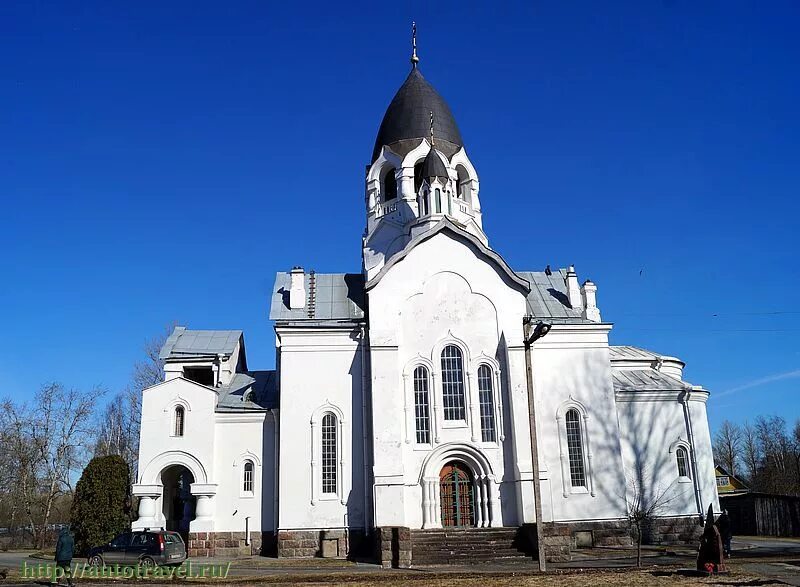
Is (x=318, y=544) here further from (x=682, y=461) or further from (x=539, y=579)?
(x=682, y=461)

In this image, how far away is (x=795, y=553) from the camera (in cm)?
2450

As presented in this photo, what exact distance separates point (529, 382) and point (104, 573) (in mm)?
12894

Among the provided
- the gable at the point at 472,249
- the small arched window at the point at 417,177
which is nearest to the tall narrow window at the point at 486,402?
the gable at the point at 472,249

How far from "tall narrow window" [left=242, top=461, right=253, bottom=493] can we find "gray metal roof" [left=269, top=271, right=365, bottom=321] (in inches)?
225

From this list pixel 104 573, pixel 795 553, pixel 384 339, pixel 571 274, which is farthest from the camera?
pixel 571 274

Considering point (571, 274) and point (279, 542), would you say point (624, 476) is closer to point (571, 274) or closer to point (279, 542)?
point (571, 274)

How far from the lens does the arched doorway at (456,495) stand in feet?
86.2

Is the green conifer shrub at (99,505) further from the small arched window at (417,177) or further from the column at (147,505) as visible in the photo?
the small arched window at (417,177)

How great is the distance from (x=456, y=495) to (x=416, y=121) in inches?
669

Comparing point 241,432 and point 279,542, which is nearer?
point 279,542

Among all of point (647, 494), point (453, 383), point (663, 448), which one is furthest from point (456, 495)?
point (663, 448)

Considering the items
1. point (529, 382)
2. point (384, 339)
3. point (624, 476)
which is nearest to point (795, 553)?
point (624, 476)

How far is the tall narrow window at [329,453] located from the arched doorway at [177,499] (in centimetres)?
543

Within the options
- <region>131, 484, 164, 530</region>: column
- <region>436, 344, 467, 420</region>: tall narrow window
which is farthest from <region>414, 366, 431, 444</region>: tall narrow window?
<region>131, 484, 164, 530</region>: column
